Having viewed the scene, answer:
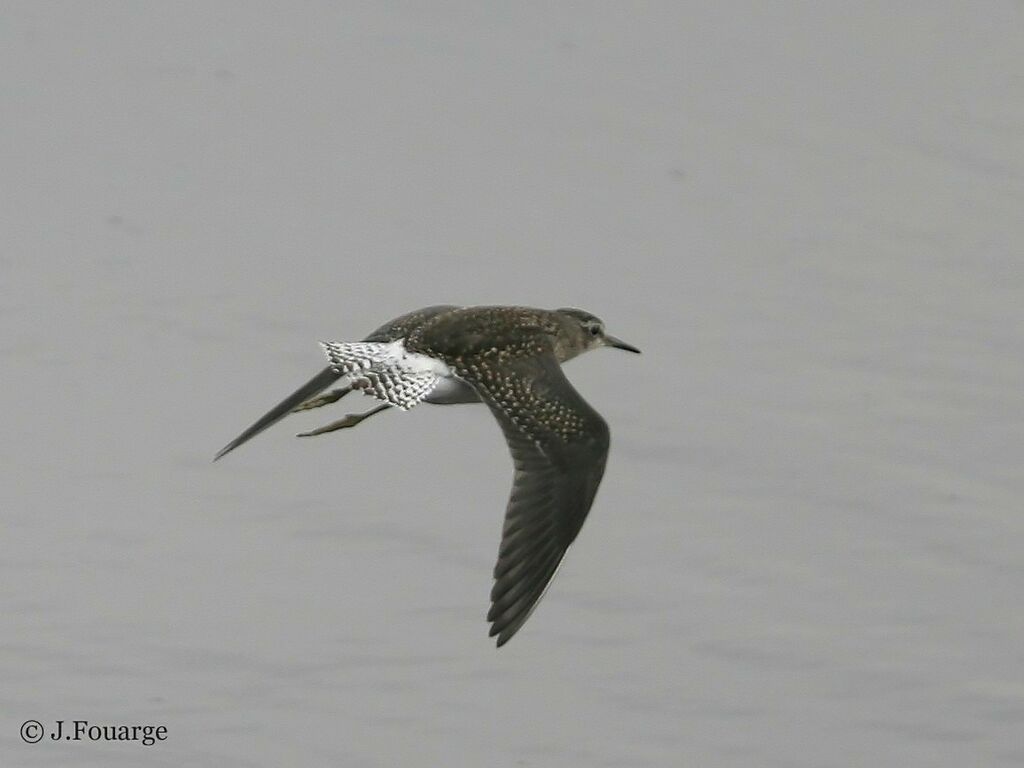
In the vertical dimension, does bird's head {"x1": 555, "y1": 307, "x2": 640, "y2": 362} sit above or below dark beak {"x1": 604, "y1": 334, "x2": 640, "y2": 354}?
above

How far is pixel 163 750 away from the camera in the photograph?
11.9m

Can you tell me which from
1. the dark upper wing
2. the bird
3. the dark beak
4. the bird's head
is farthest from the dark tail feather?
the dark beak

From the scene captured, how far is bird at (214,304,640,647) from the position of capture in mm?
11617

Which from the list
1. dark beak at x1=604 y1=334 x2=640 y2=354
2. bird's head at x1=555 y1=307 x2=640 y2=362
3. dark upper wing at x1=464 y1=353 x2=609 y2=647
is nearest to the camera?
dark upper wing at x1=464 y1=353 x2=609 y2=647

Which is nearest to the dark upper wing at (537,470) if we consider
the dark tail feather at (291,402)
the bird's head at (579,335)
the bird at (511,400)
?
the bird at (511,400)

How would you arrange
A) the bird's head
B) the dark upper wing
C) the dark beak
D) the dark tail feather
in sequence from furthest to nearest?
the dark beak, the bird's head, the dark tail feather, the dark upper wing

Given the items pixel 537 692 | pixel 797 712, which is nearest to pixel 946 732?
pixel 797 712

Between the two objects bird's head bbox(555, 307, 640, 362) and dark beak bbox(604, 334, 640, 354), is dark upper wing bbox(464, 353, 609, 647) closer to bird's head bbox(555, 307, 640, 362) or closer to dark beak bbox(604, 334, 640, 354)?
bird's head bbox(555, 307, 640, 362)

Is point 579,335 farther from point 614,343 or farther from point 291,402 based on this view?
point 291,402

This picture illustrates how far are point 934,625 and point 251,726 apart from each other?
9.16ft

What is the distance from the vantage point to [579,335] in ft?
43.6

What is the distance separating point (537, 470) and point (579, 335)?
4.86 feet

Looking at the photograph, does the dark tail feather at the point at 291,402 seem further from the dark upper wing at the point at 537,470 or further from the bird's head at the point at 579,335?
the bird's head at the point at 579,335

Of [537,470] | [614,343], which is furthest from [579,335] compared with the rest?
[537,470]
